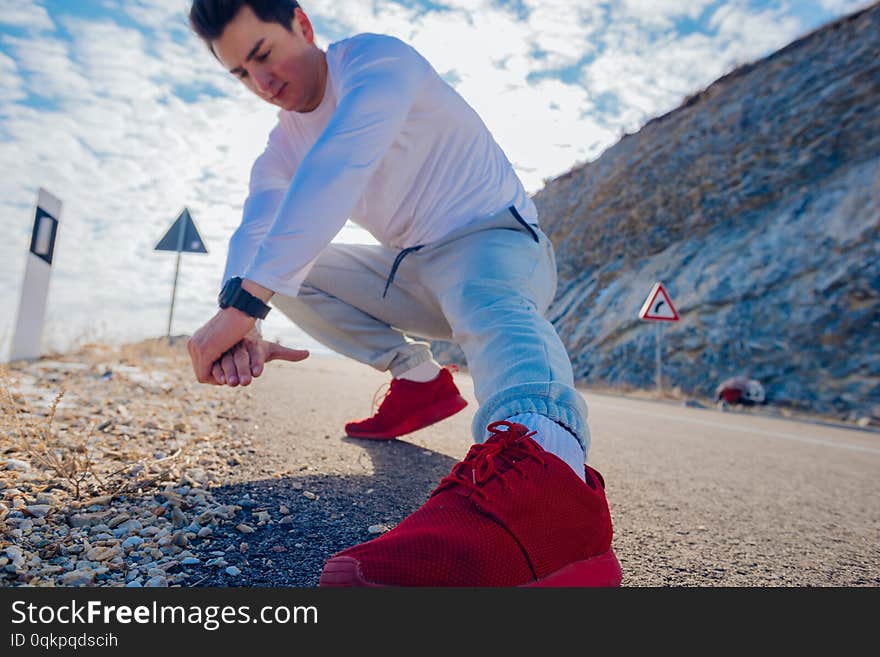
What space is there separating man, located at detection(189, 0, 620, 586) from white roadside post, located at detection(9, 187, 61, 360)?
12.0 feet

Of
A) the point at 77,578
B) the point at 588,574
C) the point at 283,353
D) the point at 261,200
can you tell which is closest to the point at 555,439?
the point at 588,574

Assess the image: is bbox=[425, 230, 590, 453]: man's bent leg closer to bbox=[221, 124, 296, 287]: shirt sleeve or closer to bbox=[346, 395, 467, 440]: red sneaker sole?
bbox=[221, 124, 296, 287]: shirt sleeve

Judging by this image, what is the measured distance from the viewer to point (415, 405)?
2.46m

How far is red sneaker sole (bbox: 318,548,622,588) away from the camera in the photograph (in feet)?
2.97

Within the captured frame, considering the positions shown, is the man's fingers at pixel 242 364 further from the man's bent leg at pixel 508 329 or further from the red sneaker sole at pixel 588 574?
the red sneaker sole at pixel 588 574

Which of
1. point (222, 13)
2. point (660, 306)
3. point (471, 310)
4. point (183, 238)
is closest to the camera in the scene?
point (471, 310)

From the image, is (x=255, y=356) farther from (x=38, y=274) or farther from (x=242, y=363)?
(x=38, y=274)

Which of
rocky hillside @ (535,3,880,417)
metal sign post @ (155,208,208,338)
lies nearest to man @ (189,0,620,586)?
metal sign post @ (155,208,208,338)

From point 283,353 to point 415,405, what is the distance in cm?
98

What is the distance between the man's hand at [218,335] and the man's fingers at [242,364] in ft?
0.14

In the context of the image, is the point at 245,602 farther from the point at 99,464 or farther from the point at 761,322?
the point at 761,322

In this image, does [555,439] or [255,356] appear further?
[255,356]

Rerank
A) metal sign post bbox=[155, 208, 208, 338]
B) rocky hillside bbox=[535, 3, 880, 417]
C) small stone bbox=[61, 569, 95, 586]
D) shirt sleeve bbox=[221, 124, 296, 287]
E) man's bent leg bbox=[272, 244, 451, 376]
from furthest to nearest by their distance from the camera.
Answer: rocky hillside bbox=[535, 3, 880, 417]
metal sign post bbox=[155, 208, 208, 338]
man's bent leg bbox=[272, 244, 451, 376]
shirt sleeve bbox=[221, 124, 296, 287]
small stone bbox=[61, 569, 95, 586]

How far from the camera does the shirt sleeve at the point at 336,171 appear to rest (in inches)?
52.9
